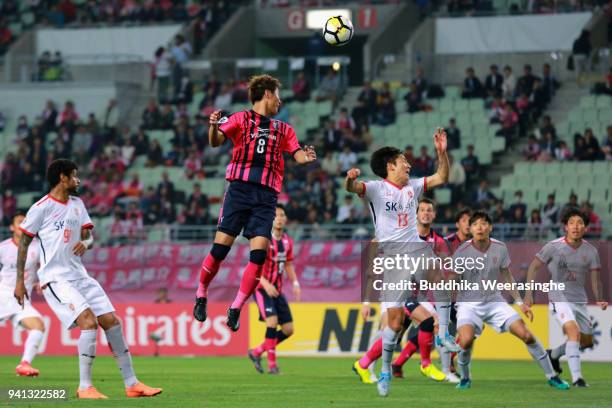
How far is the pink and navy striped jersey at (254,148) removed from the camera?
12.6 meters

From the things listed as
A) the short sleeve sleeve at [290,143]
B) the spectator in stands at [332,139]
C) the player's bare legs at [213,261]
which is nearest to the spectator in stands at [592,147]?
the spectator in stands at [332,139]

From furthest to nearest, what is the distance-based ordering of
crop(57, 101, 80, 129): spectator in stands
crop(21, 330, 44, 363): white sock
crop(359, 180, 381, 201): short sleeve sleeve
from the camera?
crop(57, 101, 80, 129): spectator in stands < crop(21, 330, 44, 363): white sock < crop(359, 180, 381, 201): short sleeve sleeve

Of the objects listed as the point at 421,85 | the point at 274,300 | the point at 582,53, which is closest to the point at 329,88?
the point at 421,85

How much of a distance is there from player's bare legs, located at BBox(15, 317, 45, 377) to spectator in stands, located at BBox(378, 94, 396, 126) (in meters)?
15.1

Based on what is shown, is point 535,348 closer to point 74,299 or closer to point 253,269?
point 253,269

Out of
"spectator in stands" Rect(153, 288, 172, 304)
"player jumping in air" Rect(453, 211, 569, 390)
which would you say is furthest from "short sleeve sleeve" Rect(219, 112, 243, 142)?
"spectator in stands" Rect(153, 288, 172, 304)

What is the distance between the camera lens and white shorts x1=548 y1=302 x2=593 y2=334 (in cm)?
1562

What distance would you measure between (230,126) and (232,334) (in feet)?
40.1

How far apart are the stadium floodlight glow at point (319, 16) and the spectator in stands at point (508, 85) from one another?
6812mm

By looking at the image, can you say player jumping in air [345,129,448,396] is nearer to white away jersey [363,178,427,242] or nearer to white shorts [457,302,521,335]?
white away jersey [363,178,427,242]

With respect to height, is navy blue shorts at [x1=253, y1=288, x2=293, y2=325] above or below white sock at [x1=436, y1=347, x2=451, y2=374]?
above

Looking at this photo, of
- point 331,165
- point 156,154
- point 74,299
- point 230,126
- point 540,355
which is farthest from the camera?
point 156,154

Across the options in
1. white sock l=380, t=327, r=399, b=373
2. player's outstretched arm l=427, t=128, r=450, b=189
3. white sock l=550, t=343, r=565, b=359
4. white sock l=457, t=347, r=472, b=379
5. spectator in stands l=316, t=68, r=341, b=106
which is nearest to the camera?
player's outstretched arm l=427, t=128, r=450, b=189

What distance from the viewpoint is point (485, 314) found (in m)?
14.9
